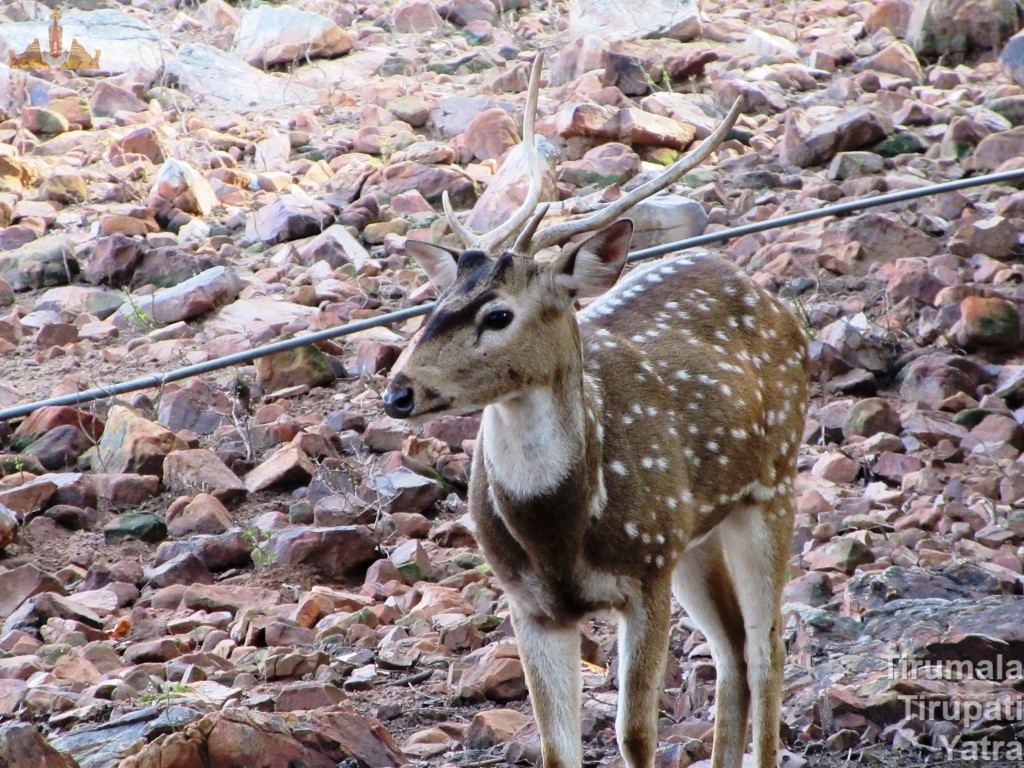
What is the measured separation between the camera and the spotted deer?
425 centimetres

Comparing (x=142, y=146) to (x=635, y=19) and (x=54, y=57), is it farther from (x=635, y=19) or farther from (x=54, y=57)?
(x=635, y=19)

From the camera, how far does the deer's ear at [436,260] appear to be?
464cm

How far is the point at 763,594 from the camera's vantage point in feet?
16.3

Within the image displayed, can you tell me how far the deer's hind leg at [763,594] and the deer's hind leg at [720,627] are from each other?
0.06 metres

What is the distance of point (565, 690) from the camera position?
4406mm

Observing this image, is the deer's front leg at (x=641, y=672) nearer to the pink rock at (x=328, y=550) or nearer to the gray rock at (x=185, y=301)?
the pink rock at (x=328, y=550)

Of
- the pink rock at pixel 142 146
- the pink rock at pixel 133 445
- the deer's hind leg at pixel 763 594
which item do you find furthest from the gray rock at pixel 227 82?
the deer's hind leg at pixel 763 594

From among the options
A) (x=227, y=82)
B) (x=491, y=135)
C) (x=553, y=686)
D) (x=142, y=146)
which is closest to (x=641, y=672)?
(x=553, y=686)

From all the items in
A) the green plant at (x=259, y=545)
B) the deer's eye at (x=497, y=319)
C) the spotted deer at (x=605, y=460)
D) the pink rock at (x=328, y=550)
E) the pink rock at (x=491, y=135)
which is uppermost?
the deer's eye at (x=497, y=319)

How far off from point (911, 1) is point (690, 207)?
5647mm

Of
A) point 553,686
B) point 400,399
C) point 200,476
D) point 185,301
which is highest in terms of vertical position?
point 400,399

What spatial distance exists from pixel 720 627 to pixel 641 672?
→ 81 centimetres

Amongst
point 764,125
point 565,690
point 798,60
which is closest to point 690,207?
point 764,125

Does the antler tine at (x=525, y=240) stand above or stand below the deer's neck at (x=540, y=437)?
above
